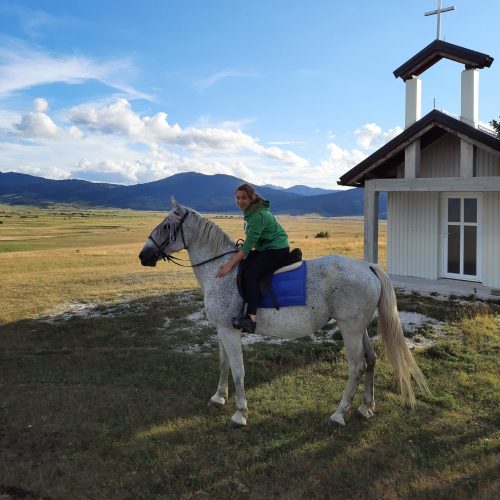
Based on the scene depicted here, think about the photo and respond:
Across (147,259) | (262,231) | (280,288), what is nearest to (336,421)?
(280,288)

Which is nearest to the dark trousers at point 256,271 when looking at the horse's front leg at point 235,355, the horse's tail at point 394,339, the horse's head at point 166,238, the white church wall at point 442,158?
the horse's front leg at point 235,355

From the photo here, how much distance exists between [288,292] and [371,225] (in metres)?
8.15

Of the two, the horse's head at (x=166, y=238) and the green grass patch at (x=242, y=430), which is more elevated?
the horse's head at (x=166, y=238)

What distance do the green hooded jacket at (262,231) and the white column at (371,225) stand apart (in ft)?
26.0

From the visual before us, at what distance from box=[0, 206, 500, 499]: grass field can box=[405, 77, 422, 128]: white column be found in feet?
22.4

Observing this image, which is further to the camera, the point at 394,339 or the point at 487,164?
the point at 487,164

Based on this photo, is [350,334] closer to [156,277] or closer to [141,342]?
[141,342]

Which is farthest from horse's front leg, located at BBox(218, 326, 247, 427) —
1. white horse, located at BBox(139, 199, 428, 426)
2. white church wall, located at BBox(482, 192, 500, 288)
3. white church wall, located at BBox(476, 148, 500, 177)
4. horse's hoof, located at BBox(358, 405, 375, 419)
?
white church wall, located at BBox(476, 148, 500, 177)

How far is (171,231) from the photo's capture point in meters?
5.73

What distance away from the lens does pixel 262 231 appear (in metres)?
5.40

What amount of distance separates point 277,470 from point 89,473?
6.32 feet

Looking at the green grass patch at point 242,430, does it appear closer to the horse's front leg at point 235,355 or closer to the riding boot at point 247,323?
the horse's front leg at point 235,355

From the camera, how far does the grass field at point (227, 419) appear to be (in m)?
4.40

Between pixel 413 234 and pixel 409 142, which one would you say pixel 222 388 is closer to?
Result: pixel 409 142
